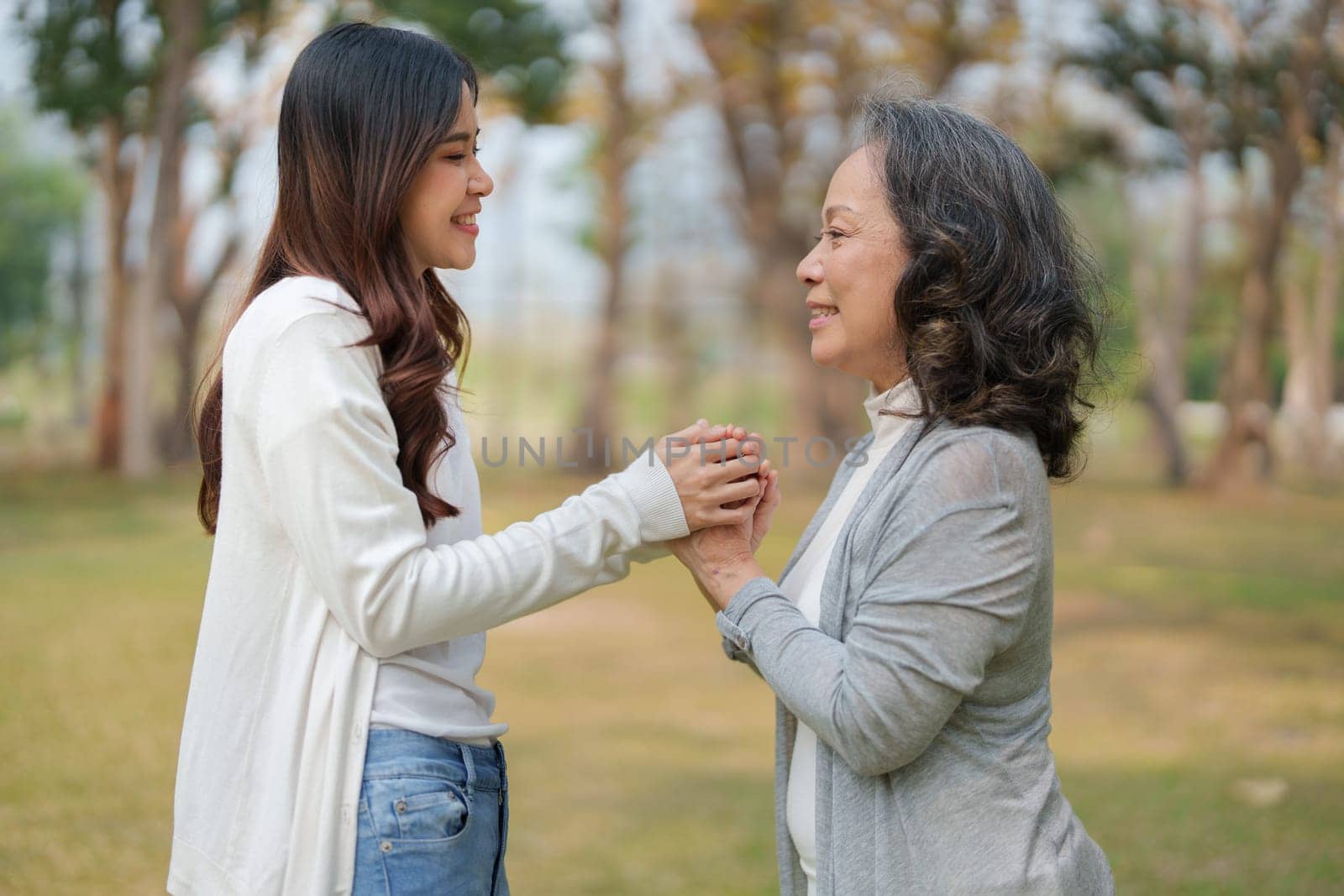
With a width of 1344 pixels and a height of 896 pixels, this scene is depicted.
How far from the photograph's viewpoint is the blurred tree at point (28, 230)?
12836 millimetres

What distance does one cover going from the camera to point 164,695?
5.93 meters

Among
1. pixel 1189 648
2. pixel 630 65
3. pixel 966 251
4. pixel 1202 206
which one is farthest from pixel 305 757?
pixel 630 65

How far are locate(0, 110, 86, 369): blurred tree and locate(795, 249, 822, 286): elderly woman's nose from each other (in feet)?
42.6

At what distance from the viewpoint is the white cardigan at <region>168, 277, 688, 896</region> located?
1.39 m

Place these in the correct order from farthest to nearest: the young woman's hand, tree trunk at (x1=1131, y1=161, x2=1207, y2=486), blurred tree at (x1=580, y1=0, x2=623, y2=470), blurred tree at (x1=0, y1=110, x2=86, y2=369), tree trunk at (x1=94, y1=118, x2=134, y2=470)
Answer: blurred tree at (x1=580, y1=0, x2=623, y2=470) → blurred tree at (x1=0, y1=110, x2=86, y2=369) → tree trunk at (x1=94, y1=118, x2=134, y2=470) → tree trunk at (x1=1131, y1=161, x2=1207, y2=486) → the young woman's hand

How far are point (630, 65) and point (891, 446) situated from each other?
1274 centimetres

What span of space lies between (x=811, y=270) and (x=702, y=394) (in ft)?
43.9

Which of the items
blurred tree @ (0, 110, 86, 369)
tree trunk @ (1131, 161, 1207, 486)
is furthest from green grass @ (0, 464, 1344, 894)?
blurred tree @ (0, 110, 86, 369)

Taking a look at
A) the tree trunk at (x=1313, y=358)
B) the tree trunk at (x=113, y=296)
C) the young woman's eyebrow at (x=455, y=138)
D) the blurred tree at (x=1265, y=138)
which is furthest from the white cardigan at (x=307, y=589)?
the tree trunk at (x=113, y=296)

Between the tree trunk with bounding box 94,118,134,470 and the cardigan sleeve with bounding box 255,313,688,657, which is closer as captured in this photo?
the cardigan sleeve with bounding box 255,313,688,657

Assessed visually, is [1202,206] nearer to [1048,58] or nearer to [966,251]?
[1048,58]

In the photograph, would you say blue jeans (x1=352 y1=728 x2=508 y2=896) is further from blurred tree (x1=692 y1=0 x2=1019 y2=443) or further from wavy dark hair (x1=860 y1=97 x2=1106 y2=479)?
blurred tree (x1=692 y1=0 x2=1019 y2=443)

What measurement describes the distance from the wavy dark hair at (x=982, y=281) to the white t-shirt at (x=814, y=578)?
0.09 m

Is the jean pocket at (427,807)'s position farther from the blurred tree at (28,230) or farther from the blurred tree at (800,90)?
the blurred tree at (28,230)
